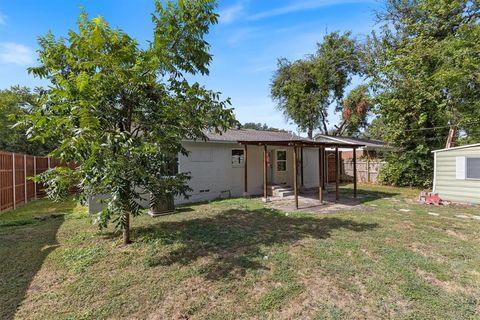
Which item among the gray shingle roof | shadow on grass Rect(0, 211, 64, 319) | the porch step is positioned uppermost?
the gray shingle roof

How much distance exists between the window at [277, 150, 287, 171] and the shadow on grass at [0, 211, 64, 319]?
914 centimetres

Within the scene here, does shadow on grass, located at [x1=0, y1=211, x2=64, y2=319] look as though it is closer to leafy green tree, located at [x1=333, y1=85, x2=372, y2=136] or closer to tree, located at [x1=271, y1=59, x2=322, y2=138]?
leafy green tree, located at [x1=333, y1=85, x2=372, y2=136]

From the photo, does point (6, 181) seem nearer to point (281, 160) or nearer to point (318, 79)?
point (281, 160)

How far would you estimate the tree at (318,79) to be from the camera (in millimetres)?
22016

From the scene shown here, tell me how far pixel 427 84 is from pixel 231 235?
44.9 feet

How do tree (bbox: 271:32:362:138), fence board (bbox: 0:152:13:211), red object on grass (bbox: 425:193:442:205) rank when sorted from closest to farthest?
1. fence board (bbox: 0:152:13:211)
2. red object on grass (bbox: 425:193:442:205)
3. tree (bbox: 271:32:362:138)

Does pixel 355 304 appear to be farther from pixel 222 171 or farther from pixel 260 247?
pixel 222 171

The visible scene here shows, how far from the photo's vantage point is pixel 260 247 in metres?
4.93

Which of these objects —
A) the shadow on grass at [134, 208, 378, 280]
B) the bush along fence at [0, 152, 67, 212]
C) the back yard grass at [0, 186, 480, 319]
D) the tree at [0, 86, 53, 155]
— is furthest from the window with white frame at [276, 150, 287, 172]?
the tree at [0, 86, 53, 155]

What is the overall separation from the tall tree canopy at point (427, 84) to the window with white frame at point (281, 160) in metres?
6.27

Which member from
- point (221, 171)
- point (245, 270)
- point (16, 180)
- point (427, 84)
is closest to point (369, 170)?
point (427, 84)

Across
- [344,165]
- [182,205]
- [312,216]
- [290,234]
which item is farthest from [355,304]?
[344,165]

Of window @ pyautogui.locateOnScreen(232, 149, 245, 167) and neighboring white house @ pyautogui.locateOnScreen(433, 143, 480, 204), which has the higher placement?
window @ pyautogui.locateOnScreen(232, 149, 245, 167)

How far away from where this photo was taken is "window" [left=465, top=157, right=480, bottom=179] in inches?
365
